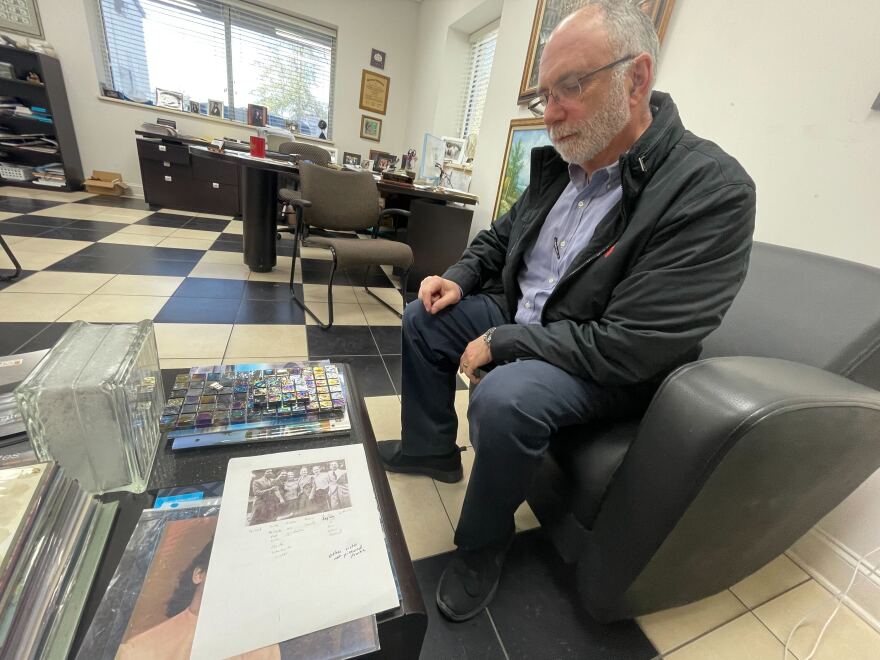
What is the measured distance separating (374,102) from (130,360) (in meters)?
4.90

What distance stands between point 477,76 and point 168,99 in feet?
10.9

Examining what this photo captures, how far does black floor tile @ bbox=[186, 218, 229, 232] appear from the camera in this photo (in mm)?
3358

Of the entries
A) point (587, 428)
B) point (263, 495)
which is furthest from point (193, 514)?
point (587, 428)

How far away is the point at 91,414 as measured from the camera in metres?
0.49

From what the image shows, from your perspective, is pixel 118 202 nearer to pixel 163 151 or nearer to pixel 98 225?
pixel 163 151

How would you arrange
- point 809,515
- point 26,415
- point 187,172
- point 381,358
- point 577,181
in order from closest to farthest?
point 26,415 < point 809,515 < point 577,181 < point 381,358 < point 187,172

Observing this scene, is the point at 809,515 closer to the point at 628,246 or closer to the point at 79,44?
the point at 628,246

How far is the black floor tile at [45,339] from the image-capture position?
135 centimetres

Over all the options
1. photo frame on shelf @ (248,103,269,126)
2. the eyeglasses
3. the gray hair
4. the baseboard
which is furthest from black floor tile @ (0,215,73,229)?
the baseboard

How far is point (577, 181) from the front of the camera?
99 cm

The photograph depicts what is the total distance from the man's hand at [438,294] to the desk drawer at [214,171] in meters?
3.68

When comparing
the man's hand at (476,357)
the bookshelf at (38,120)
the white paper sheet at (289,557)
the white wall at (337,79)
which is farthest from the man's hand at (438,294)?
the bookshelf at (38,120)

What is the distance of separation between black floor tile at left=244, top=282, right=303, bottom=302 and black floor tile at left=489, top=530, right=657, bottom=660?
6.13 feet

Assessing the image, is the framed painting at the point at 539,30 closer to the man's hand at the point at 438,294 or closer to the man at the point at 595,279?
the man at the point at 595,279
